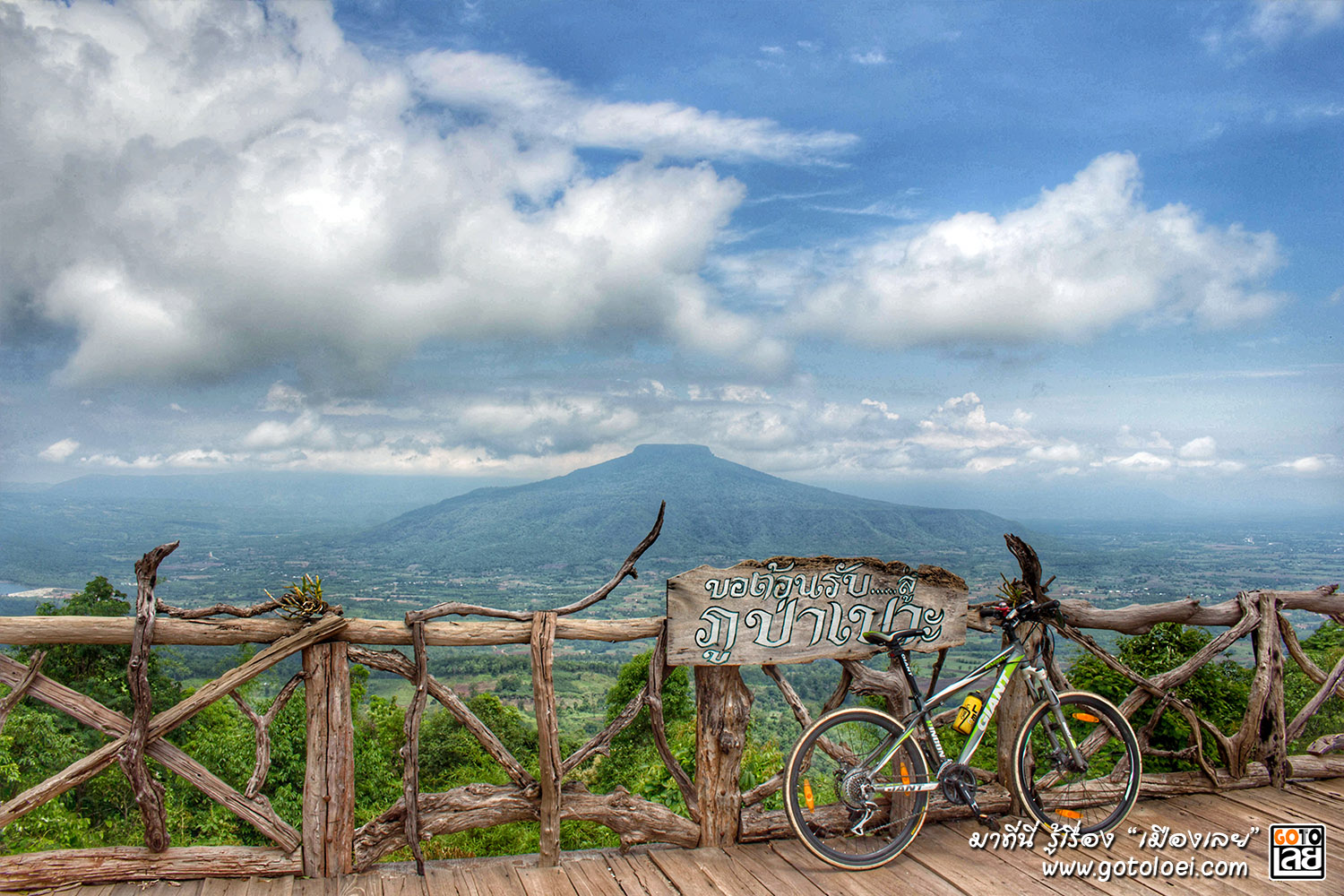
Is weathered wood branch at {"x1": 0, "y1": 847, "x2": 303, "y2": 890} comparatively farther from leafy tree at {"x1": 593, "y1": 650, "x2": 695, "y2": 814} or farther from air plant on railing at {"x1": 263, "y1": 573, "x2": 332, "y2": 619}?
leafy tree at {"x1": 593, "y1": 650, "x2": 695, "y2": 814}

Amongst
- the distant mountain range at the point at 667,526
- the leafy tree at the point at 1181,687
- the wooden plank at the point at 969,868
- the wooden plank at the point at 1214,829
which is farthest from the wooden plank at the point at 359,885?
the distant mountain range at the point at 667,526

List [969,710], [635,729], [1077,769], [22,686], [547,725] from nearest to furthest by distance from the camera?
1. [22,686]
2. [547,725]
3. [969,710]
4. [1077,769]
5. [635,729]

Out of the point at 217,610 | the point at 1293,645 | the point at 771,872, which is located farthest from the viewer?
the point at 1293,645

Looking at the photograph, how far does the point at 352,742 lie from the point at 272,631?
2.09ft

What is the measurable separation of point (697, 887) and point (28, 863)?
9.28 ft

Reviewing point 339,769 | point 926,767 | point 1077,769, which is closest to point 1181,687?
point 1077,769

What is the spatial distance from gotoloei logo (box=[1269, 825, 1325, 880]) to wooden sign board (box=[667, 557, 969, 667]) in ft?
5.75

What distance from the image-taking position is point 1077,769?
407 centimetres

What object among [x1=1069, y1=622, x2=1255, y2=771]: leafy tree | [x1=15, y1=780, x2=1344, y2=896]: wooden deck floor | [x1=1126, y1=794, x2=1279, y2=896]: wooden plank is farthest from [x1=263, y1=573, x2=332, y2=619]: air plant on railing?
[x1=1069, y1=622, x2=1255, y2=771]: leafy tree

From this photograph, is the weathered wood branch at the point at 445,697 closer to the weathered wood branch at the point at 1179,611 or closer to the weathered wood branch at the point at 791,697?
the weathered wood branch at the point at 791,697

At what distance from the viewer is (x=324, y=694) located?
348 centimetres

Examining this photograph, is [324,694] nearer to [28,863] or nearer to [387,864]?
[387,864]

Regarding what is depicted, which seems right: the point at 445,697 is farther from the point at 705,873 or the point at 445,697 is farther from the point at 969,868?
the point at 969,868

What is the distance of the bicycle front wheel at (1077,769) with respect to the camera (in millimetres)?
4023
